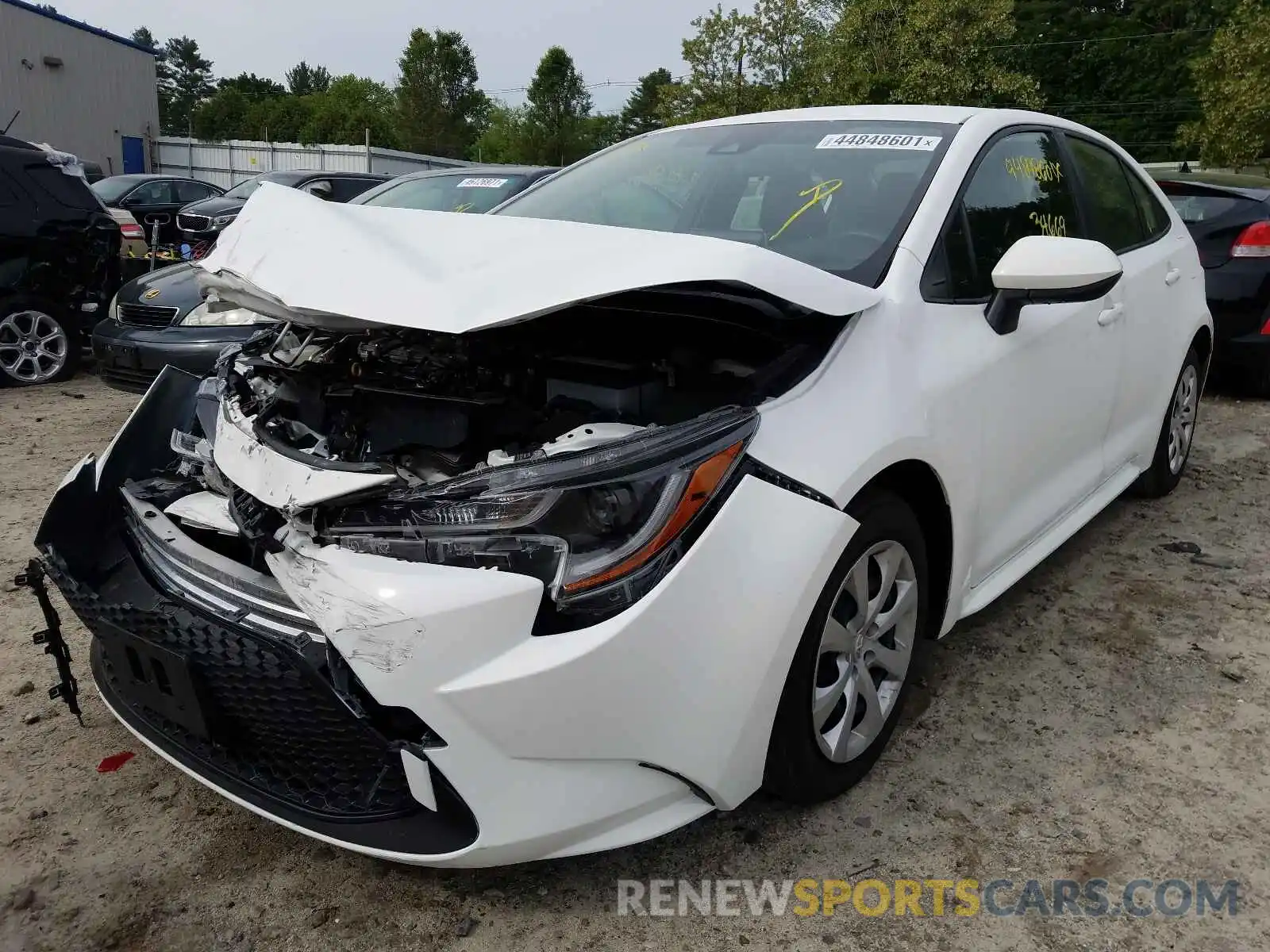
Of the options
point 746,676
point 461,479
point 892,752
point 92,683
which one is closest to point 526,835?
point 746,676

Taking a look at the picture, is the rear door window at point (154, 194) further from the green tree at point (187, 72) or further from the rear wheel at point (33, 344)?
the green tree at point (187, 72)

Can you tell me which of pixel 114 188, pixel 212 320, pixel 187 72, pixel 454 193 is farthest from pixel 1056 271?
pixel 187 72

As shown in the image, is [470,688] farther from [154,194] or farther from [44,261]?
[154,194]

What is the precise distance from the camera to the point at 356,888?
78.1 inches

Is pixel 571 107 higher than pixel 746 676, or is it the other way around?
pixel 571 107

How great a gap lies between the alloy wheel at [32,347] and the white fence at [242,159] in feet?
96.0

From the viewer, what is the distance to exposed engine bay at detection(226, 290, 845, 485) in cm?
199

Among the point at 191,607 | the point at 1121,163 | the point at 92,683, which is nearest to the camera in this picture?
the point at 191,607

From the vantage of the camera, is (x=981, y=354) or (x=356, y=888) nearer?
(x=356, y=888)

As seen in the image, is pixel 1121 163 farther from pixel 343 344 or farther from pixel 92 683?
pixel 92 683

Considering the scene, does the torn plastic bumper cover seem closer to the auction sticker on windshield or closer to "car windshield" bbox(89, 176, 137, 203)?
the auction sticker on windshield

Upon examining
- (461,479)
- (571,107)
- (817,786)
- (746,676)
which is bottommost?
(817,786)

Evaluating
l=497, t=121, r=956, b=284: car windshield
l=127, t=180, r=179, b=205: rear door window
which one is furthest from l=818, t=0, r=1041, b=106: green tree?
l=497, t=121, r=956, b=284: car windshield

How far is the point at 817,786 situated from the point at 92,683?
2033 mm
